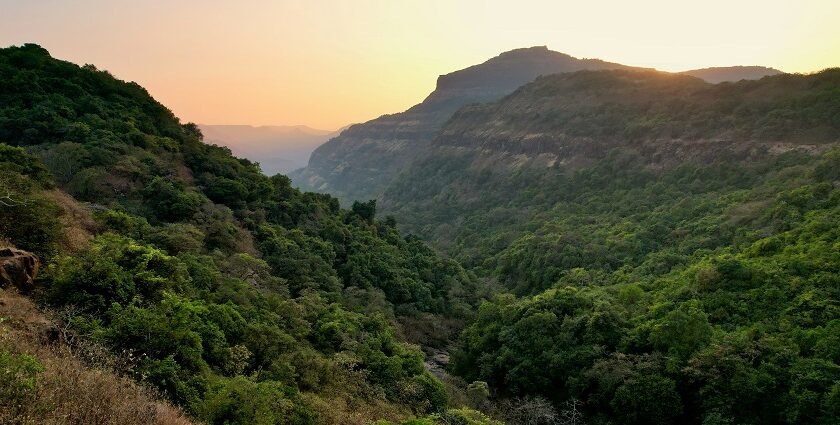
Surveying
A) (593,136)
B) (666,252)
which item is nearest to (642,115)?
(593,136)

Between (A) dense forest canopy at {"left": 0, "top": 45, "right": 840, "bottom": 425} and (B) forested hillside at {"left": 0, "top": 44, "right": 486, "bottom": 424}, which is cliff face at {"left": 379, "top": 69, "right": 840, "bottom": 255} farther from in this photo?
(B) forested hillside at {"left": 0, "top": 44, "right": 486, "bottom": 424}

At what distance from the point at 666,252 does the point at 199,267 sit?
37.8 m

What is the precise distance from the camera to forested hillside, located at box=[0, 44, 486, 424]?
1319 centimetres

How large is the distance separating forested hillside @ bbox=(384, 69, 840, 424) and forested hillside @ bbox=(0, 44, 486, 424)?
8799 millimetres

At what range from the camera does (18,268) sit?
13.1 meters

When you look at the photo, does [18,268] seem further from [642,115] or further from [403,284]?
[642,115]

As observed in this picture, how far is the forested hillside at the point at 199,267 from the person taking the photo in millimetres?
13188

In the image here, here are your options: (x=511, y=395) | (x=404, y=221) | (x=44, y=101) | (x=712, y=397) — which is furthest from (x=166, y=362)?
(x=404, y=221)

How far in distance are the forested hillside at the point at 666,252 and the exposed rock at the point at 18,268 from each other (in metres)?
23.1

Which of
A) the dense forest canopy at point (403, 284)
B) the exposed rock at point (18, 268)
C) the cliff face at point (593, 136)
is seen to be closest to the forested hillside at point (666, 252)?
the dense forest canopy at point (403, 284)

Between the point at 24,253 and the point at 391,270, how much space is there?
97.8 feet

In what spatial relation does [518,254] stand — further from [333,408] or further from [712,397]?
[333,408]

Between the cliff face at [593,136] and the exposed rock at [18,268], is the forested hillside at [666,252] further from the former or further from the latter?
the exposed rock at [18,268]

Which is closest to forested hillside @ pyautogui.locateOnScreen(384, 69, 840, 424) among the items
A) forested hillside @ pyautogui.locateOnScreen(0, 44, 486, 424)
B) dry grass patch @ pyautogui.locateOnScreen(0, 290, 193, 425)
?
forested hillside @ pyautogui.locateOnScreen(0, 44, 486, 424)
